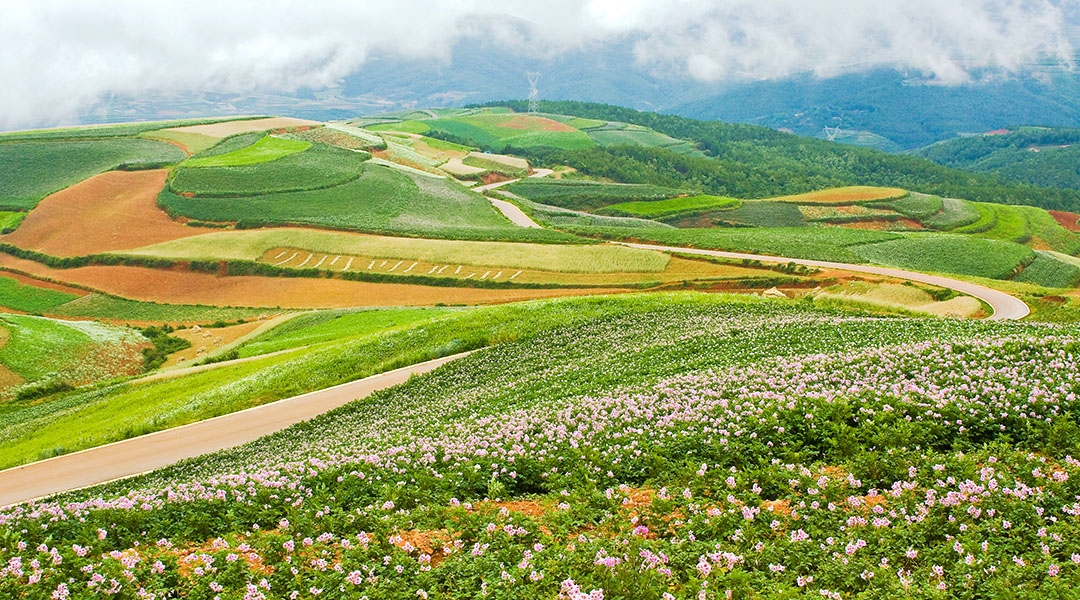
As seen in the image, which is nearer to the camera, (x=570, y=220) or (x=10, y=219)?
(x=10, y=219)

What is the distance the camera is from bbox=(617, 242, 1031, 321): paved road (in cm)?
4270

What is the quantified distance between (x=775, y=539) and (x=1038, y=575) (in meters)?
2.97

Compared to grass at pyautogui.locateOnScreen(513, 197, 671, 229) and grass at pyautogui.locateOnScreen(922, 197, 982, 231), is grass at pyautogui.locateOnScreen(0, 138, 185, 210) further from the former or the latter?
grass at pyautogui.locateOnScreen(922, 197, 982, 231)

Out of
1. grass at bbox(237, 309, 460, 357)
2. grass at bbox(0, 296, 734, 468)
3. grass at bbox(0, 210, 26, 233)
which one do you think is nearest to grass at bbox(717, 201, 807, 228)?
grass at bbox(237, 309, 460, 357)

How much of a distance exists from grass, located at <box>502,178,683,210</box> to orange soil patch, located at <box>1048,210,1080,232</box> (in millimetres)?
77870

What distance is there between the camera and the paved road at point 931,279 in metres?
42.7

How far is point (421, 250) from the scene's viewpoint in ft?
267

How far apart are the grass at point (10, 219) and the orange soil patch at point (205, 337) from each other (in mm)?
58019

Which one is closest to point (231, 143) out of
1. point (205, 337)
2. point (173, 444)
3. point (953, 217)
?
point (205, 337)

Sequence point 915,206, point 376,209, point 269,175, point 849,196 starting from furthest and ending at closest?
point 849,196, point 915,206, point 269,175, point 376,209

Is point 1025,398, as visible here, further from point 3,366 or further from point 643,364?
point 3,366

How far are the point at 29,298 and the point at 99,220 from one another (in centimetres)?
2441

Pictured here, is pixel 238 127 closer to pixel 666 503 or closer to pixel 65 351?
pixel 65 351

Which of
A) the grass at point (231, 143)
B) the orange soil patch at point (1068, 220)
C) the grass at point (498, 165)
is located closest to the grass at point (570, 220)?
the grass at point (498, 165)
